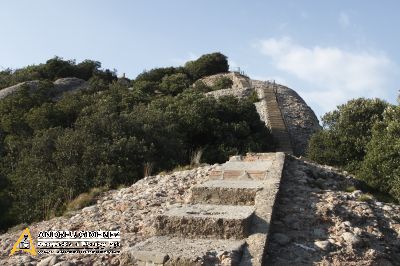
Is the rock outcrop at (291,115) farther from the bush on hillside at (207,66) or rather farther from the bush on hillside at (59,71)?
the bush on hillside at (59,71)

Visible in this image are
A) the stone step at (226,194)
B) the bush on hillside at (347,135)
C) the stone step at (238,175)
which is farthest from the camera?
the bush on hillside at (347,135)

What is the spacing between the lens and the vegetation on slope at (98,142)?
36.2 feet

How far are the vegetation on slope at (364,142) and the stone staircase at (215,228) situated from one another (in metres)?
7.05

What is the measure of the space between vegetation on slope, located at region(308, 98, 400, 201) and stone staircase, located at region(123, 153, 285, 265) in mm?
7052

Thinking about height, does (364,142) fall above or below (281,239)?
above

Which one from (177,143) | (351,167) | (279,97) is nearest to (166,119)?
(177,143)

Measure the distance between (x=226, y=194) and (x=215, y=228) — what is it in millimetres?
1248

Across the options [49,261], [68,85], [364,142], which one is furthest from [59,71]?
[49,261]

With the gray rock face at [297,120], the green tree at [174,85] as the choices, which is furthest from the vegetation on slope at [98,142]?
the green tree at [174,85]

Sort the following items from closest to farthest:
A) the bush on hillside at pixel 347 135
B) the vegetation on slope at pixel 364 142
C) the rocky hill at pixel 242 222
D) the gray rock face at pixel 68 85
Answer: the rocky hill at pixel 242 222, the vegetation on slope at pixel 364 142, the bush on hillside at pixel 347 135, the gray rock face at pixel 68 85

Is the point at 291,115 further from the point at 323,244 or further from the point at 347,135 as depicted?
the point at 323,244

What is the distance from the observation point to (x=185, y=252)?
14.7ft

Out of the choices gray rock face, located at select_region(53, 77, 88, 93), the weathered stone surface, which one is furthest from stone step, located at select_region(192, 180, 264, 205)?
gray rock face, located at select_region(53, 77, 88, 93)

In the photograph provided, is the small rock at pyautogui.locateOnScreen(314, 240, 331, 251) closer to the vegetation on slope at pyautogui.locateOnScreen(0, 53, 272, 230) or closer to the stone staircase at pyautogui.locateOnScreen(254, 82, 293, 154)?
the vegetation on slope at pyautogui.locateOnScreen(0, 53, 272, 230)
